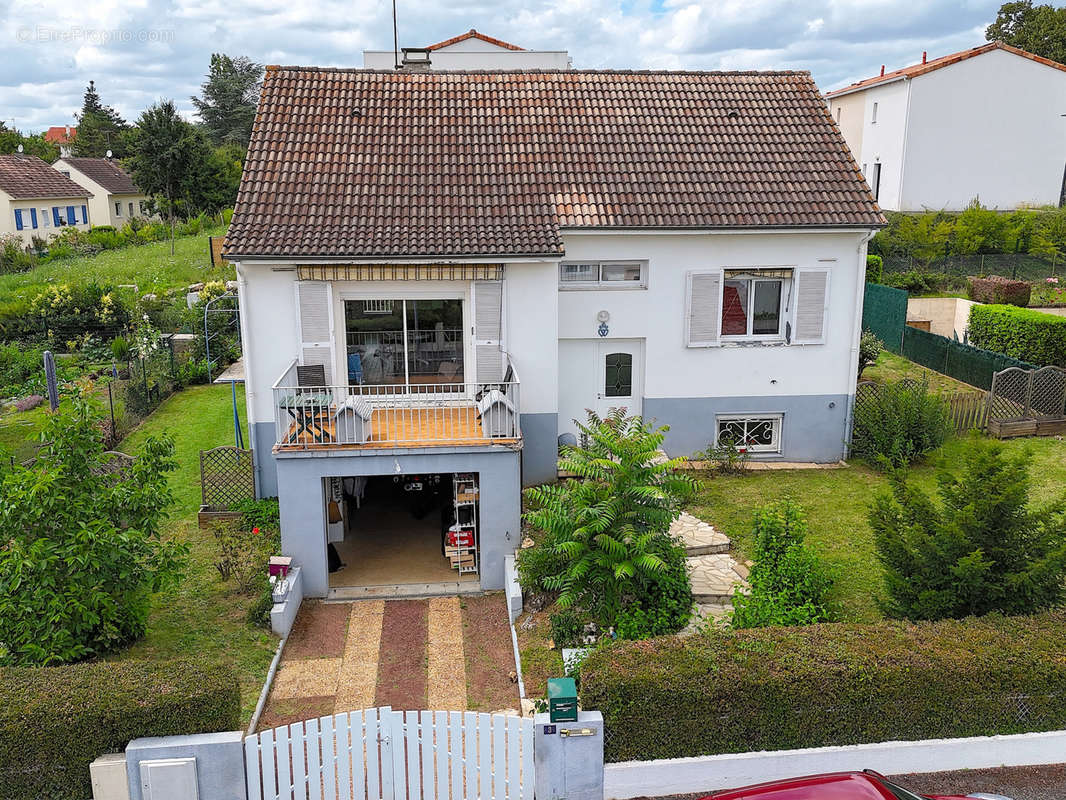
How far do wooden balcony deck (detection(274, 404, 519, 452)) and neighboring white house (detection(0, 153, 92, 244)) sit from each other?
4878 centimetres

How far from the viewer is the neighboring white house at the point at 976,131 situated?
3531 centimetres

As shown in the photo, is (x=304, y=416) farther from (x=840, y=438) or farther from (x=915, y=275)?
(x=915, y=275)

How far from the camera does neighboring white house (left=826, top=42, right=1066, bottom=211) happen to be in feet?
116

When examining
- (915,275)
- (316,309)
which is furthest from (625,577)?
(915,275)

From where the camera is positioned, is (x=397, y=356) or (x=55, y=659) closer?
(x=55, y=659)

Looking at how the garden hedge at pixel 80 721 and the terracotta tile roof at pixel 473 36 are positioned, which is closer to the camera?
the garden hedge at pixel 80 721

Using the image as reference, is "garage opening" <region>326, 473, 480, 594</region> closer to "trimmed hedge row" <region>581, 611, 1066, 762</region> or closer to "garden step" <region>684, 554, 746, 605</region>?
"garden step" <region>684, 554, 746, 605</region>

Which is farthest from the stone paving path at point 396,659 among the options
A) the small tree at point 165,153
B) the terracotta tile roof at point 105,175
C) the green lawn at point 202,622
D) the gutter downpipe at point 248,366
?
the terracotta tile roof at point 105,175

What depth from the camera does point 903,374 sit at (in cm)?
2377

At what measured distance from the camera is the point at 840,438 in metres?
17.5

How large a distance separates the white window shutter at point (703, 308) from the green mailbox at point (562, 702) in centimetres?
990

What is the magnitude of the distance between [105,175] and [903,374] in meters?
64.3

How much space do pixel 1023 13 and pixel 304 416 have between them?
64.1m

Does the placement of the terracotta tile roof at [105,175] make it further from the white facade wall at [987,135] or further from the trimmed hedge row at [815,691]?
the trimmed hedge row at [815,691]
